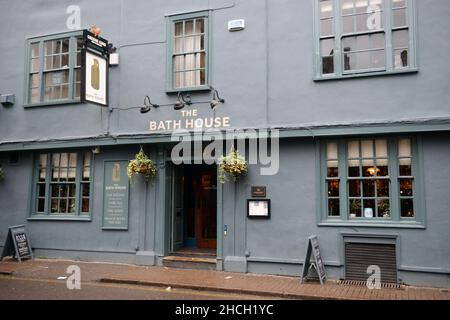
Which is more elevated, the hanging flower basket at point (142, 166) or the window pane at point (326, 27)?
the window pane at point (326, 27)

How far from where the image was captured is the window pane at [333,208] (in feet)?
32.7

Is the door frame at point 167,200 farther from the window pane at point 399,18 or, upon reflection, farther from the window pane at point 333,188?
the window pane at point 399,18

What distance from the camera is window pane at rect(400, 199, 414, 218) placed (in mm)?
9320

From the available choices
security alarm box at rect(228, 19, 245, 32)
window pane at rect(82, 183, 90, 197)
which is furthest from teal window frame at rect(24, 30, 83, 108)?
security alarm box at rect(228, 19, 245, 32)

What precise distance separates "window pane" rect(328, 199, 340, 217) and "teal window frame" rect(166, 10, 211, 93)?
4.01 m

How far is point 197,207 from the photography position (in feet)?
40.4

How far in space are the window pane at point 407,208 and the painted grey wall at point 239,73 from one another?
1738 mm

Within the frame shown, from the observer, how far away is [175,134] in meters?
10.9

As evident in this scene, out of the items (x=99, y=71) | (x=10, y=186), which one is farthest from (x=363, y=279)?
(x=10, y=186)

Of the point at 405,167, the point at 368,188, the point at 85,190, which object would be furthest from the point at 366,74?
the point at 85,190

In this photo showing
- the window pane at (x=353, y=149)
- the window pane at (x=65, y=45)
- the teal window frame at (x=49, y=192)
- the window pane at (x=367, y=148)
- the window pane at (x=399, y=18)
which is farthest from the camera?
the window pane at (x=65, y=45)

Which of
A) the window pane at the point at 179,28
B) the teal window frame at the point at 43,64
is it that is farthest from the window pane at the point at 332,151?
the teal window frame at the point at 43,64
